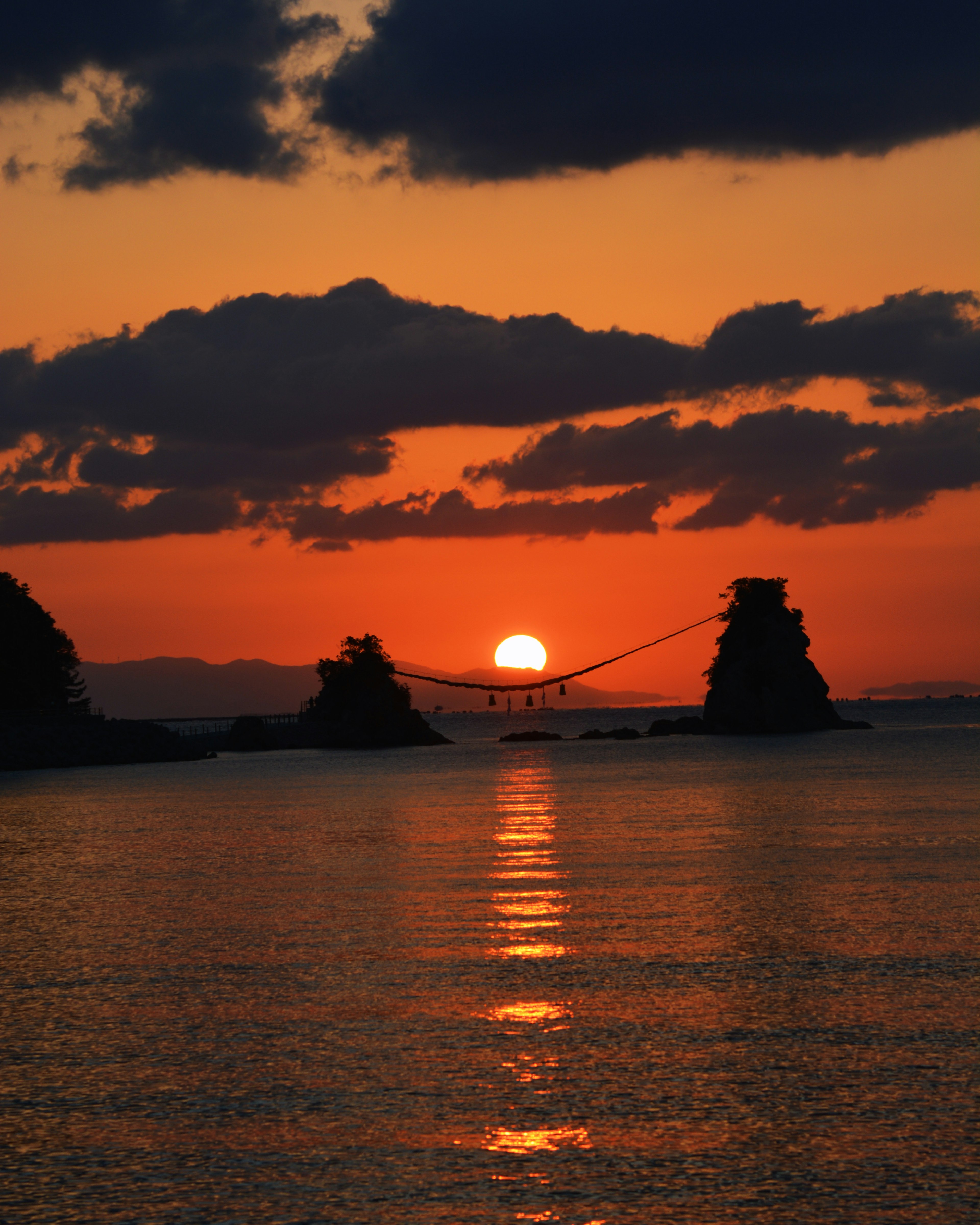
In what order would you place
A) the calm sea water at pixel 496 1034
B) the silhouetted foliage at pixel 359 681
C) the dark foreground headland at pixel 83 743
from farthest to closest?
1. the silhouetted foliage at pixel 359 681
2. the dark foreground headland at pixel 83 743
3. the calm sea water at pixel 496 1034

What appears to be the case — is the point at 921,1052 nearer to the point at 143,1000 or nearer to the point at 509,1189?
the point at 509,1189

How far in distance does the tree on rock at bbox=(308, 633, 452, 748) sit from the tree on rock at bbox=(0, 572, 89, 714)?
34.4 metres

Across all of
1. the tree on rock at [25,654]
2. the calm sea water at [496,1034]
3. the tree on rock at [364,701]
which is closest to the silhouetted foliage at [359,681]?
the tree on rock at [364,701]

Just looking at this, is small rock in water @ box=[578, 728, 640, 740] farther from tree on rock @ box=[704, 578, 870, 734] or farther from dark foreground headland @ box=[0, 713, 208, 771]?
dark foreground headland @ box=[0, 713, 208, 771]

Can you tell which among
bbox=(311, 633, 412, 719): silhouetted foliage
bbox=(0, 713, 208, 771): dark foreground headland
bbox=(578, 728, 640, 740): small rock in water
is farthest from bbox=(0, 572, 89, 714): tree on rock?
bbox=(578, 728, 640, 740): small rock in water

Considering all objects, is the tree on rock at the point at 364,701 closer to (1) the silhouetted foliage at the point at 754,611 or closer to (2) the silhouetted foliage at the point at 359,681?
(2) the silhouetted foliage at the point at 359,681

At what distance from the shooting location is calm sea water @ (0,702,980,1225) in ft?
32.8

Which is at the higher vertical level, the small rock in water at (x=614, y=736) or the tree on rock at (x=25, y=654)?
the tree on rock at (x=25, y=654)

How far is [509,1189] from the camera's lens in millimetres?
9836

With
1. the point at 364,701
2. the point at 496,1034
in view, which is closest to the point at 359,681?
the point at 364,701

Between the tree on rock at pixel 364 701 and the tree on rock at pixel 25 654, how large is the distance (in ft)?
113

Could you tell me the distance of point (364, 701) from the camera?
498ft

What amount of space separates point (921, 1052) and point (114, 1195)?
27.5 ft

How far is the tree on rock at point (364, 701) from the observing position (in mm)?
149500
